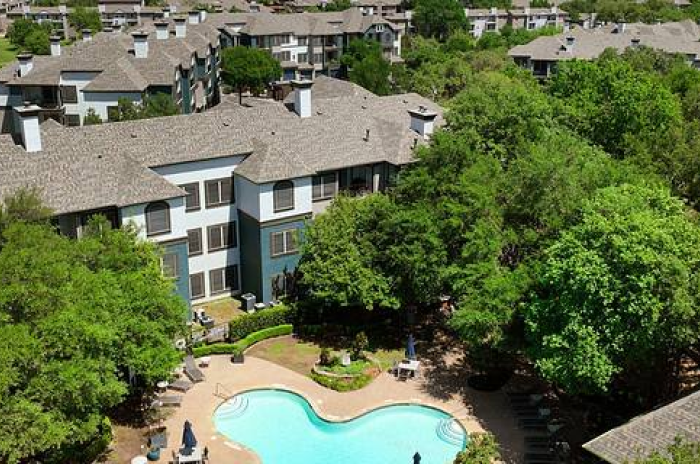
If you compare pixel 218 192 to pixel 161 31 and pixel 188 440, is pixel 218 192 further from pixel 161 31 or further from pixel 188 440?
pixel 161 31

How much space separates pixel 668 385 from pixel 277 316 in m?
21.3

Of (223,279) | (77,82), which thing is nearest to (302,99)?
(223,279)

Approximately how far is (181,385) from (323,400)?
23.9 ft

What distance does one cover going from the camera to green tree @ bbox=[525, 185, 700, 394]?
1185 inches

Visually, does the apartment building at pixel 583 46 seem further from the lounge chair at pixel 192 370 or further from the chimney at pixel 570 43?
the lounge chair at pixel 192 370

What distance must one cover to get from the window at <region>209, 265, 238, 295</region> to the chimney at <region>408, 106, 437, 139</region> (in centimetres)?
1602

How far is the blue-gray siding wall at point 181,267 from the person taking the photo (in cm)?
4309

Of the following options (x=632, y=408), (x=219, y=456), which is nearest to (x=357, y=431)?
(x=219, y=456)

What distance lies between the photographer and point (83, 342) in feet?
93.7

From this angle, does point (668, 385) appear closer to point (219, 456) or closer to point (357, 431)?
point (357, 431)

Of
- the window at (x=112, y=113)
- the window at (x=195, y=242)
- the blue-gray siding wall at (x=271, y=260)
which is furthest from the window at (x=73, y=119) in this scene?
the blue-gray siding wall at (x=271, y=260)

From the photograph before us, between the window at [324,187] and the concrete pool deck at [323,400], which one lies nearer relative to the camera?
the concrete pool deck at [323,400]

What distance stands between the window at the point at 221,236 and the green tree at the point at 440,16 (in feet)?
370

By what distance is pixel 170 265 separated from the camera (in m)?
43.2
